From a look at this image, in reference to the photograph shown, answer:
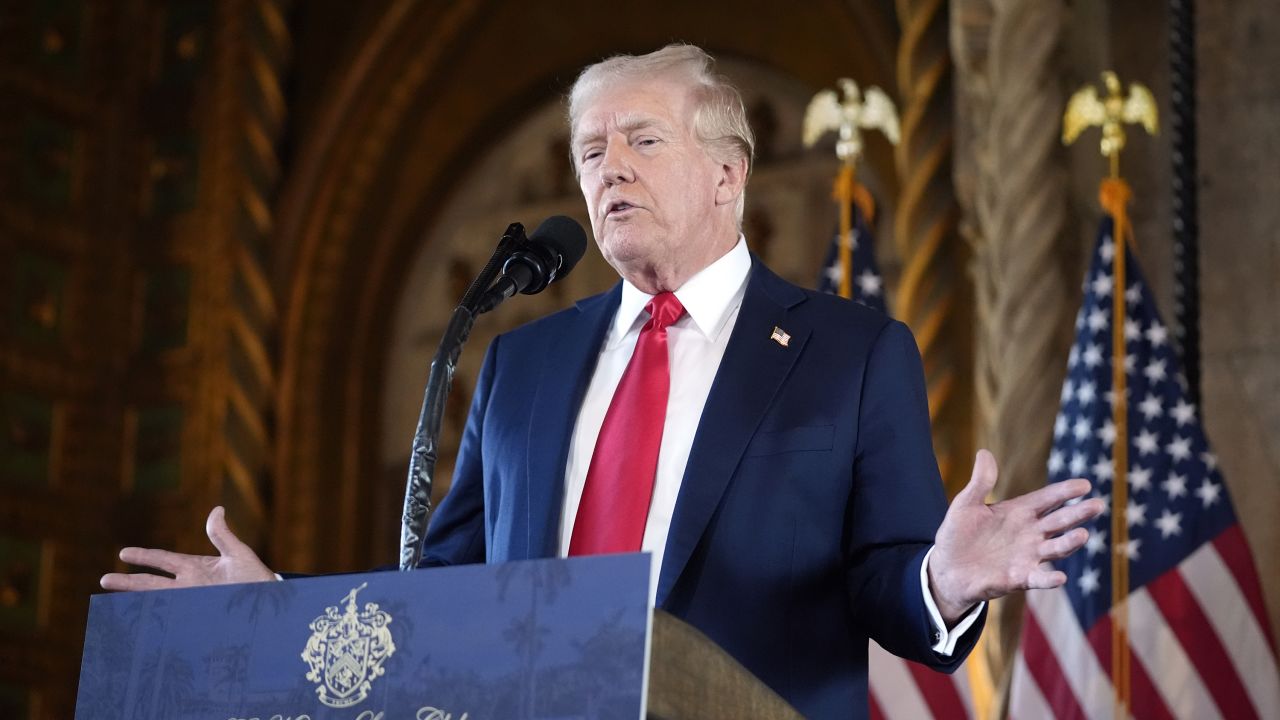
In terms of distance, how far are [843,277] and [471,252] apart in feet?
7.12

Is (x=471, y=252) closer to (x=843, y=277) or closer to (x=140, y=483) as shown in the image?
(x=140, y=483)

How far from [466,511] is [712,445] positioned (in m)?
0.46

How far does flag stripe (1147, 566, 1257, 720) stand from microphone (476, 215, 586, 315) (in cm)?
208

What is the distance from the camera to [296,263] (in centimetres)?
633

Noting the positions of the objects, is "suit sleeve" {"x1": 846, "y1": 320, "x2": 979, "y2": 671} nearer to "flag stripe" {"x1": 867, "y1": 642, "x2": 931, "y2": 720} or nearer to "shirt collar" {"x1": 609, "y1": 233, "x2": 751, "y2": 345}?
"shirt collar" {"x1": 609, "y1": 233, "x2": 751, "y2": 345}

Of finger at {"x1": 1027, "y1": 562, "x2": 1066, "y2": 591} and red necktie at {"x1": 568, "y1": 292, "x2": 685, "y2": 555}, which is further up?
red necktie at {"x1": 568, "y1": 292, "x2": 685, "y2": 555}

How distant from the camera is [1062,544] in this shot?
5.16ft

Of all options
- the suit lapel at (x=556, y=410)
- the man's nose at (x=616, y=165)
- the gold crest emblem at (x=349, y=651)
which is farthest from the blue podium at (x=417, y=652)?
the man's nose at (x=616, y=165)

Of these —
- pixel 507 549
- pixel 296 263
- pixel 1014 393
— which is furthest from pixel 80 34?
pixel 507 549

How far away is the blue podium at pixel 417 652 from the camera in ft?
4.43

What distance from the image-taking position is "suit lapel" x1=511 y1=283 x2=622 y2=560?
1.99 metres

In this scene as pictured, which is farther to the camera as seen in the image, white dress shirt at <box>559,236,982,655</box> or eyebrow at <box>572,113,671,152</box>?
eyebrow at <box>572,113,671,152</box>

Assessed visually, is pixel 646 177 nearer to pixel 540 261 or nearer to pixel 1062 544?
pixel 540 261

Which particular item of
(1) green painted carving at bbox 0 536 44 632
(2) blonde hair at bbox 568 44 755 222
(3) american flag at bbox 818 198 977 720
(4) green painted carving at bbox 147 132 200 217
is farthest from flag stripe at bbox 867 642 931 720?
(4) green painted carving at bbox 147 132 200 217
